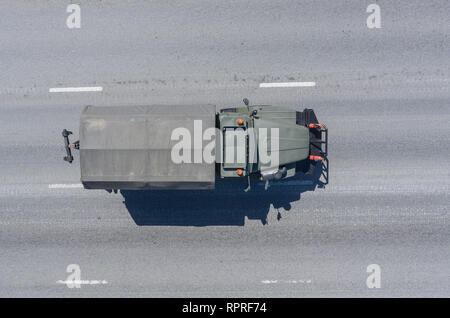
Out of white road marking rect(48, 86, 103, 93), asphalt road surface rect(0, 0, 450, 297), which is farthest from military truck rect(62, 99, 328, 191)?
white road marking rect(48, 86, 103, 93)

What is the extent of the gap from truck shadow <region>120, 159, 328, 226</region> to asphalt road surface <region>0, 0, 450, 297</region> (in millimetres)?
55

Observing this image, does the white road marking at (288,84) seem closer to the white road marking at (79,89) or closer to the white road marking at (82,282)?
the white road marking at (79,89)

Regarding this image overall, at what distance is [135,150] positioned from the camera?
10.0m

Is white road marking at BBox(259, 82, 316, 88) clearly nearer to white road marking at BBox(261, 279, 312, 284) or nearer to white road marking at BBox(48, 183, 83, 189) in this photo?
white road marking at BBox(261, 279, 312, 284)

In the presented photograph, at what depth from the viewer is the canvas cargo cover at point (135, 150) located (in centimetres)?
1002

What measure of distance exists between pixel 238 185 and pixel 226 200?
73 cm

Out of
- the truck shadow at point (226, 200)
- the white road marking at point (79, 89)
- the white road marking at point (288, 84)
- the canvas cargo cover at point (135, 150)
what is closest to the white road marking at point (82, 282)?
the truck shadow at point (226, 200)

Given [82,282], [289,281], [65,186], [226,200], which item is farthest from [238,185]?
[82,282]

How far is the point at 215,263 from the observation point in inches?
482

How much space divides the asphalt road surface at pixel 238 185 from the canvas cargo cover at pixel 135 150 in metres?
2.33

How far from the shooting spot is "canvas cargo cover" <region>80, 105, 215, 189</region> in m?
10.0
